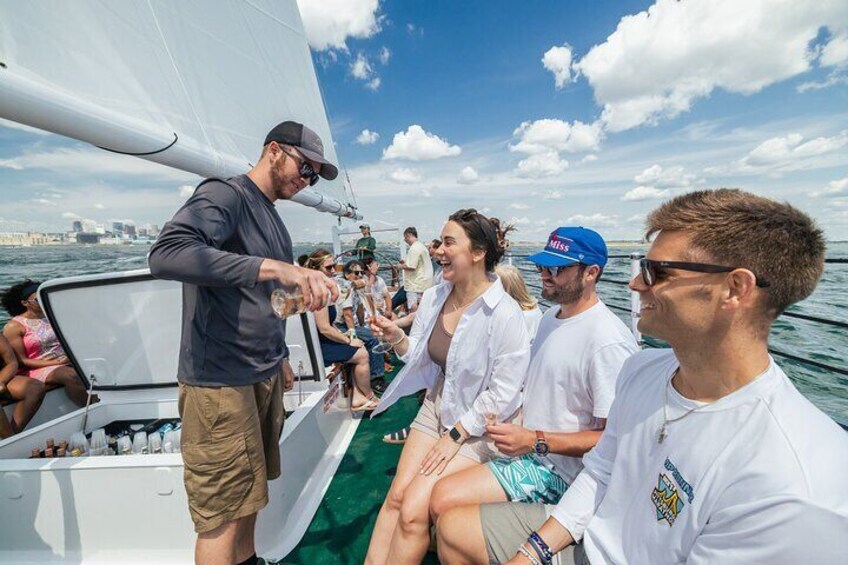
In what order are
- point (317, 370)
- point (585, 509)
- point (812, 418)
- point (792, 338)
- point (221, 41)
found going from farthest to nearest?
point (792, 338) < point (221, 41) < point (317, 370) < point (585, 509) < point (812, 418)

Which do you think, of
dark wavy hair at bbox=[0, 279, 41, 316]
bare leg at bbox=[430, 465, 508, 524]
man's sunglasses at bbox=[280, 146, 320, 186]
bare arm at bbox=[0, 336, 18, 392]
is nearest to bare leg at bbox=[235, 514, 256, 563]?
bare leg at bbox=[430, 465, 508, 524]

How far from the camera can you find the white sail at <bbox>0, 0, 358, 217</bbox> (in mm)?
1296

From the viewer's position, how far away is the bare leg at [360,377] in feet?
11.3

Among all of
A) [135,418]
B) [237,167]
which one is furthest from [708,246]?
[135,418]

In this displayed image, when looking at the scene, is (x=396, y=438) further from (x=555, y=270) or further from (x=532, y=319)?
(x=555, y=270)

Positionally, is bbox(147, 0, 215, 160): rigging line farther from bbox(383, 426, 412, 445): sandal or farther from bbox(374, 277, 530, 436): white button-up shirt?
bbox(383, 426, 412, 445): sandal

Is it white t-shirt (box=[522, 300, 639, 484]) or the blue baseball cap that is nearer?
white t-shirt (box=[522, 300, 639, 484])

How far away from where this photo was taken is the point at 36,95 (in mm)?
1234

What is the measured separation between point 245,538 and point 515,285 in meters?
2.40

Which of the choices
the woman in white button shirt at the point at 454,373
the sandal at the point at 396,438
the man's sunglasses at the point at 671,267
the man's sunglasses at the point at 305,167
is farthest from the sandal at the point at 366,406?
the man's sunglasses at the point at 671,267

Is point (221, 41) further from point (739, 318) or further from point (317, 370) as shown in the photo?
point (739, 318)

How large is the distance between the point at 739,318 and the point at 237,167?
2.67 meters

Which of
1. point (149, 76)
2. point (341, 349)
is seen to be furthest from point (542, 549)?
point (149, 76)

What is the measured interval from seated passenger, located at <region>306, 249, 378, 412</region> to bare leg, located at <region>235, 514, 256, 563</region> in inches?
64.3
